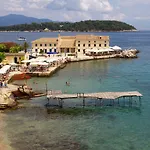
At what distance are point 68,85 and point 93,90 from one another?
4504 millimetres

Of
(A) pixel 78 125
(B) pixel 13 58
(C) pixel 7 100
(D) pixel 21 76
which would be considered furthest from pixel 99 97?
(B) pixel 13 58

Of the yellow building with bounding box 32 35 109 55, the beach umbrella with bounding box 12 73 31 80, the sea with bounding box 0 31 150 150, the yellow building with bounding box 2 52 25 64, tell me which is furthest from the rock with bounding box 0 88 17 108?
the yellow building with bounding box 32 35 109 55

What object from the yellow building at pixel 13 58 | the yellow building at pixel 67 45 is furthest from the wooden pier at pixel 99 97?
the yellow building at pixel 67 45

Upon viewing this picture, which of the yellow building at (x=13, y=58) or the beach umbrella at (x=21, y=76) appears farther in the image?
the yellow building at (x=13, y=58)

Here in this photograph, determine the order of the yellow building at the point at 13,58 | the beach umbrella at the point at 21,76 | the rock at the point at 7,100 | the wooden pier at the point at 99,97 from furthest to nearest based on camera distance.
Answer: the yellow building at the point at 13,58 < the beach umbrella at the point at 21,76 < the wooden pier at the point at 99,97 < the rock at the point at 7,100

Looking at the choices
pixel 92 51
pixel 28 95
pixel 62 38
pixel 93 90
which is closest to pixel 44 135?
pixel 28 95

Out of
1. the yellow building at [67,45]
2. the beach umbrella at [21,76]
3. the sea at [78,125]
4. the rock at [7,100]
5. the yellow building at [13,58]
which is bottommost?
the sea at [78,125]

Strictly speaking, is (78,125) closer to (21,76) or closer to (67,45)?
(21,76)

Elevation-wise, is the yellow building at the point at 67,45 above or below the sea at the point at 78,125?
above

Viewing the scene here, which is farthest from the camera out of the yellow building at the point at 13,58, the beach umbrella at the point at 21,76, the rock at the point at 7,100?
the yellow building at the point at 13,58

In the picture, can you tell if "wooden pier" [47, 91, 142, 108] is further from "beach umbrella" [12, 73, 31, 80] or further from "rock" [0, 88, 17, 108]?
"beach umbrella" [12, 73, 31, 80]

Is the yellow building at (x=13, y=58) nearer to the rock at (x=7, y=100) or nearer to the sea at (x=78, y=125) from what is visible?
the sea at (x=78, y=125)

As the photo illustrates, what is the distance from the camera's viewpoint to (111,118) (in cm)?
3158

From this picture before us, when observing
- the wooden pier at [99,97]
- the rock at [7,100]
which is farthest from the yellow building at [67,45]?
the wooden pier at [99,97]
